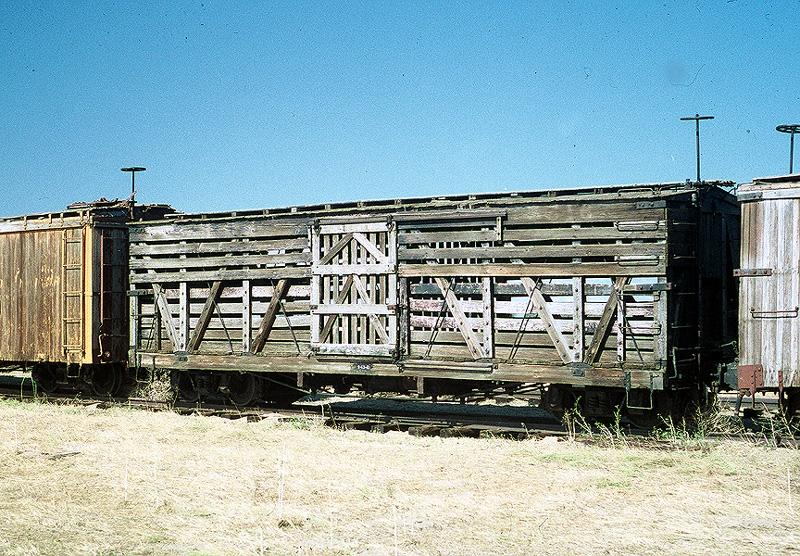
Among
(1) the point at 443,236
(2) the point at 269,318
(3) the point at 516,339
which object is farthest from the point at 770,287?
(2) the point at 269,318

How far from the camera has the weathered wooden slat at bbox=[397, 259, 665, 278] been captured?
13281 millimetres

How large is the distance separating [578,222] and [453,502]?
559 cm

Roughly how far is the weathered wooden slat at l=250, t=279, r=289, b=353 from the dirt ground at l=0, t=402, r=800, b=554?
9.08ft

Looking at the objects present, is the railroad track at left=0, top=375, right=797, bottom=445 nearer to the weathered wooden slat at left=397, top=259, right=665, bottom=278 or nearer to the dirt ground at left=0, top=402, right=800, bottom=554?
the dirt ground at left=0, top=402, right=800, bottom=554

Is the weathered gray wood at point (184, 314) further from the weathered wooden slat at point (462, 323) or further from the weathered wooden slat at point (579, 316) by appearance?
the weathered wooden slat at point (579, 316)

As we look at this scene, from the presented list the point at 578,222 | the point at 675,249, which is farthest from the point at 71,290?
the point at 675,249

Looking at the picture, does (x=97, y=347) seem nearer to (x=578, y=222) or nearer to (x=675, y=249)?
(x=578, y=222)

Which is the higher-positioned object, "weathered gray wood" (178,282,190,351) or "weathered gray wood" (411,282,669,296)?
"weathered gray wood" (411,282,669,296)

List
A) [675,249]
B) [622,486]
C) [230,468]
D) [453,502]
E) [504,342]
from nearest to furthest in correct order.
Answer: [453,502]
[622,486]
[230,468]
[675,249]
[504,342]

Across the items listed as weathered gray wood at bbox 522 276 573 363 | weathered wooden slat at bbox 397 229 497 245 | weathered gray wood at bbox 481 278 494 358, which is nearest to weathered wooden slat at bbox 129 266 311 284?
weathered wooden slat at bbox 397 229 497 245

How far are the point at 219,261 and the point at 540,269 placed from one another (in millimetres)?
6161

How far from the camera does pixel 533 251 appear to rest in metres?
14.1

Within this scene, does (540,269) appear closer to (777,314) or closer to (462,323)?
(462,323)

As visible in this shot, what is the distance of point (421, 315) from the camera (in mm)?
15266
